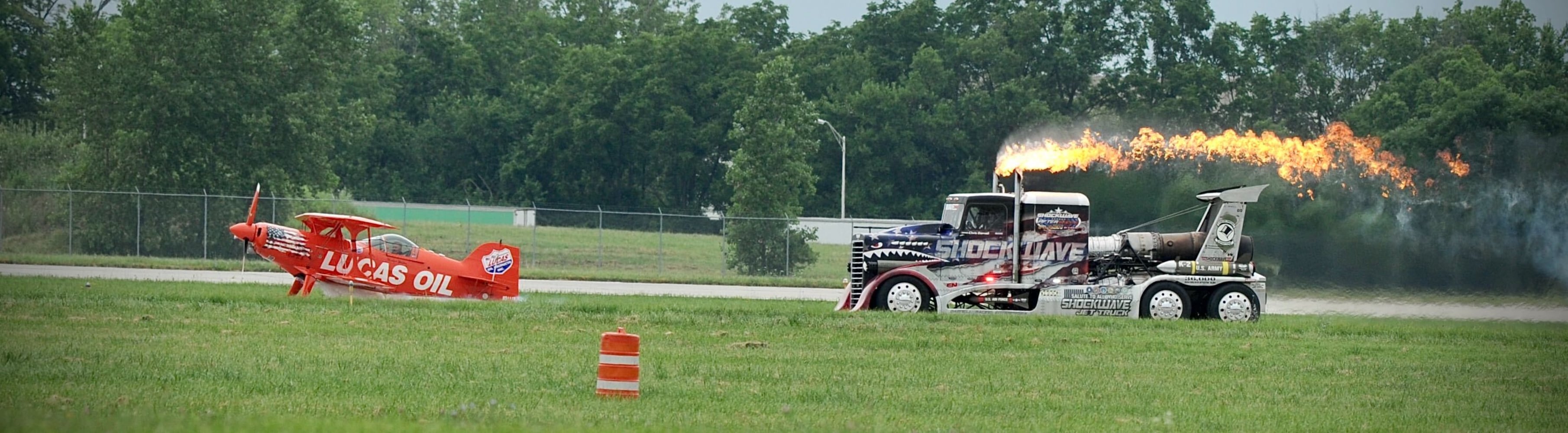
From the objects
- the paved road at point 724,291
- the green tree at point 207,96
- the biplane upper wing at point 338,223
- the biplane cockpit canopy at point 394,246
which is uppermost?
the green tree at point 207,96

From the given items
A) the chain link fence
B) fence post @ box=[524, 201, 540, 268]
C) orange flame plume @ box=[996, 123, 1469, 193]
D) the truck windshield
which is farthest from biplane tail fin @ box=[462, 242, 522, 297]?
fence post @ box=[524, 201, 540, 268]

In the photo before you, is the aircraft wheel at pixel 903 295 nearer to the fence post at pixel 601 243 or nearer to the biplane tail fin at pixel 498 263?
the biplane tail fin at pixel 498 263

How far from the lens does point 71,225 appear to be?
45.0 metres

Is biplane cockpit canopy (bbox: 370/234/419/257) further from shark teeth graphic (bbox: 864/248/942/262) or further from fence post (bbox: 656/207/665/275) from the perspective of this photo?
fence post (bbox: 656/207/665/275)

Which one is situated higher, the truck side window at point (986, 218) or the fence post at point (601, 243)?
the truck side window at point (986, 218)

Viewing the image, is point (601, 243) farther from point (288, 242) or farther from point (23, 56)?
point (288, 242)

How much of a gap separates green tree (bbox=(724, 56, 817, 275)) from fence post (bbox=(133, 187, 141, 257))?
17543 mm

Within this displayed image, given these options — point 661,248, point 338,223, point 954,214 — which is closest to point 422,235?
point 661,248

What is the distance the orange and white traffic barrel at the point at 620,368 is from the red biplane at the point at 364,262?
562 inches

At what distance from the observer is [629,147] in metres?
81.2

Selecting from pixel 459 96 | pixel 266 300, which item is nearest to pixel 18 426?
pixel 266 300

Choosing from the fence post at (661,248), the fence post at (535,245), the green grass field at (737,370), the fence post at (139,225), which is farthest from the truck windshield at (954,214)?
the fence post at (139,225)

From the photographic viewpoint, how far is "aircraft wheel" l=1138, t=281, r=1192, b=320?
2605cm

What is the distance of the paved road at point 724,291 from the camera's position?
26875 mm
